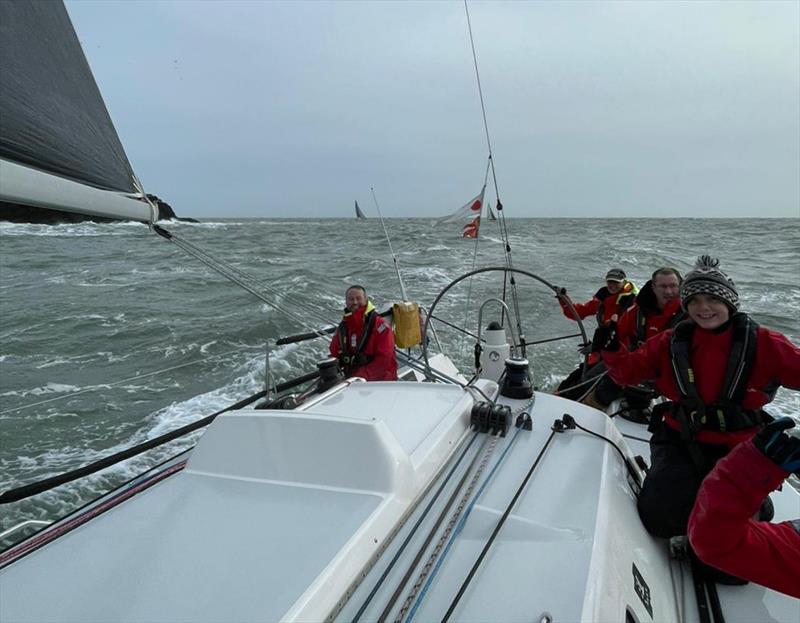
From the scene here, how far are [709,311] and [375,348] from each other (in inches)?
99.5

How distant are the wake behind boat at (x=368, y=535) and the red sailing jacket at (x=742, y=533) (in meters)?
0.25

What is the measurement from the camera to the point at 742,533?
3.40ft

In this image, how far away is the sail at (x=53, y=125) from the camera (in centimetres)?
135

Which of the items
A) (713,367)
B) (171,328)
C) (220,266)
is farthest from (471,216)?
(171,328)

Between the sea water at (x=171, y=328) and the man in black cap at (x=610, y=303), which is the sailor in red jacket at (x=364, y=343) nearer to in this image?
the sea water at (x=171, y=328)

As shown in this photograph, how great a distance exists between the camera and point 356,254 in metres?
18.8

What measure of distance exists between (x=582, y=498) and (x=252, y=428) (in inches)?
40.0

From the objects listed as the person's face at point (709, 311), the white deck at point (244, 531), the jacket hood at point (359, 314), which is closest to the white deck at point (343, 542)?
the white deck at point (244, 531)

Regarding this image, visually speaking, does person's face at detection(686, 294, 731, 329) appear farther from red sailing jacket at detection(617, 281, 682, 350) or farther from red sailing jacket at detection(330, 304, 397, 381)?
red sailing jacket at detection(330, 304, 397, 381)

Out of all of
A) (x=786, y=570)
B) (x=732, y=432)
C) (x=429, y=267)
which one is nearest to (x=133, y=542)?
(x=786, y=570)

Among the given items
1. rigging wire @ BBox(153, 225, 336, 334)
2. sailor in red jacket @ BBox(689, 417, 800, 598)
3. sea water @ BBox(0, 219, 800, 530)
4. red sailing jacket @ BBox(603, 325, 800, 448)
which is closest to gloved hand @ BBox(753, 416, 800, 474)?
sailor in red jacket @ BBox(689, 417, 800, 598)

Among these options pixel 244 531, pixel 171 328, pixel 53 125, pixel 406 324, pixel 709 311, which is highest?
pixel 53 125

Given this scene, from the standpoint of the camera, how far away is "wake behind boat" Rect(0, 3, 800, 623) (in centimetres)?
98

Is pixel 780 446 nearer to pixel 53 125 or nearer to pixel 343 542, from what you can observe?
pixel 343 542
